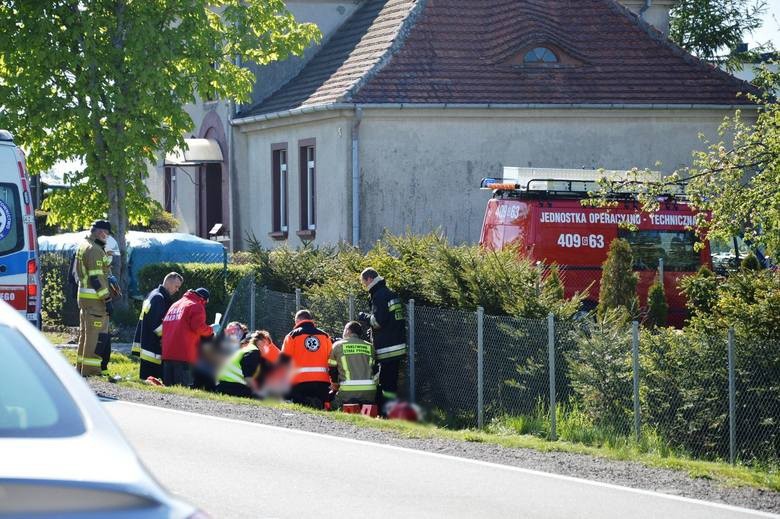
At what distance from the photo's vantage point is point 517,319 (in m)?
15.0

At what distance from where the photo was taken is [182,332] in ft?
46.3

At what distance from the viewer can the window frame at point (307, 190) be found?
31.2m

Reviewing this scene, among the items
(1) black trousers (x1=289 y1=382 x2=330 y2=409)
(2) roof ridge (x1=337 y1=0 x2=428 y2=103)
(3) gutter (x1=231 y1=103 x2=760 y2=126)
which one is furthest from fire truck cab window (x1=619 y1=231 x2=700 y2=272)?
(2) roof ridge (x1=337 y1=0 x2=428 y2=103)

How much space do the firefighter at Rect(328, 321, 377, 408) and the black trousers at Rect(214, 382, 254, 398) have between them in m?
1.51

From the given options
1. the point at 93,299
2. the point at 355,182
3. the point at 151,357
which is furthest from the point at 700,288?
the point at 355,182

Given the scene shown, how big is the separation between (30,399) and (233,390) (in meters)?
13.2

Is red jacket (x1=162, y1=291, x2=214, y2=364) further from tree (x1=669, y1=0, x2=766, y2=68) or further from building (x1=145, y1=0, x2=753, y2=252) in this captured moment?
tree (x1=669, y1=0, x2=766, y2=68)

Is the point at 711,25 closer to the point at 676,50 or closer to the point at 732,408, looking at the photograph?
the point at 676,50

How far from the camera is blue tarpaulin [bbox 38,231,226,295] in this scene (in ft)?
98.3

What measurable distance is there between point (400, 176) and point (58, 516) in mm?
25884

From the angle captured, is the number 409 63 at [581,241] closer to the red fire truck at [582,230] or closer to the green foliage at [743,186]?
the red fire truck at [582,230]

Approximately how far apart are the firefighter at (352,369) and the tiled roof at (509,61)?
13.7m

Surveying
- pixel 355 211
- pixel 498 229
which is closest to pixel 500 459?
pixel 498 229

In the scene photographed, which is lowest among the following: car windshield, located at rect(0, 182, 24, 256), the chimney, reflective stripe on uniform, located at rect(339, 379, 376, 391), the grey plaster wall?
reflective stripe on uniform, located at rect(339, 379, 376, 391)
